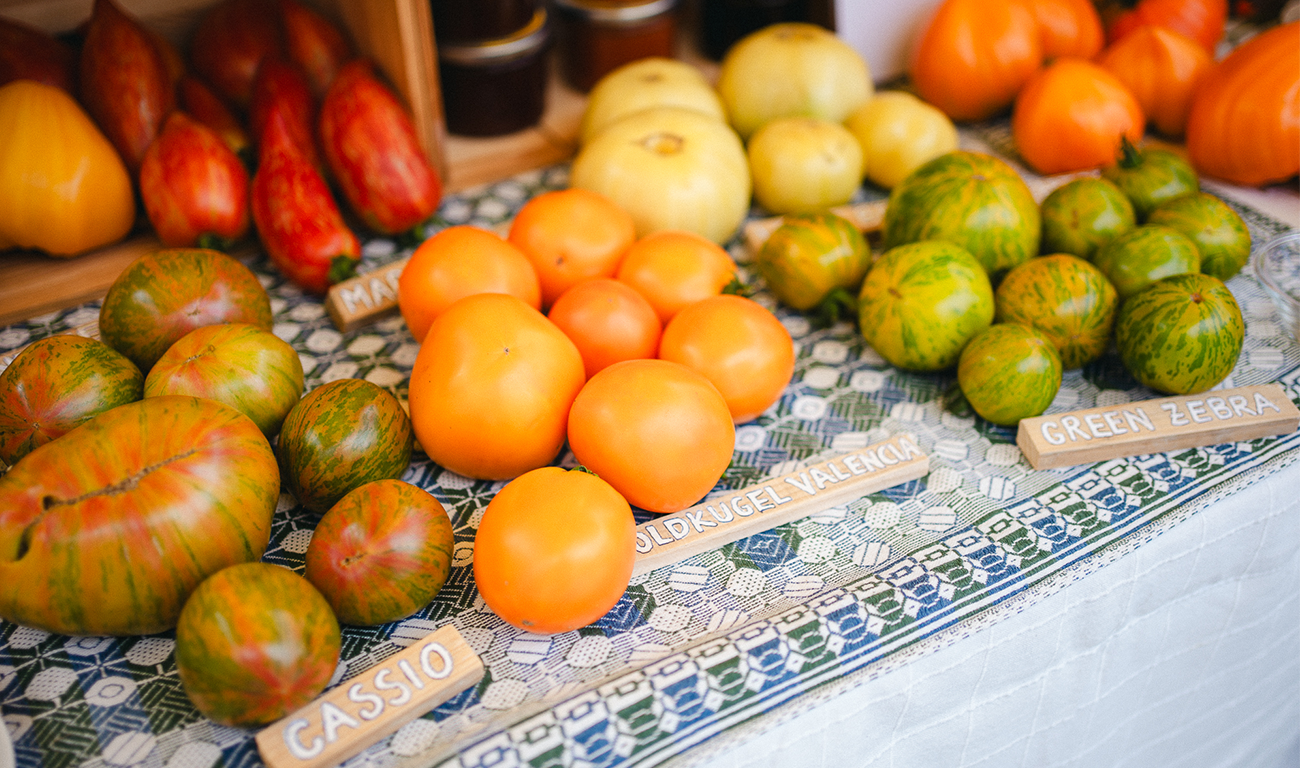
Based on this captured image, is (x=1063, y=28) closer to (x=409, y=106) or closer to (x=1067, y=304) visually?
(x=1067, y=304)

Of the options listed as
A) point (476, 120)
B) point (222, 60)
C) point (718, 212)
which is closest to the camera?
point (718, 212)

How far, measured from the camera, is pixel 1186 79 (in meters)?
1.25

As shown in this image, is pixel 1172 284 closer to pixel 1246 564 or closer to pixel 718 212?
pixel 1246 564

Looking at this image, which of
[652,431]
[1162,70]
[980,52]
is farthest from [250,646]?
[1162,70]

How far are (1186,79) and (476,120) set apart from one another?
1090 mm

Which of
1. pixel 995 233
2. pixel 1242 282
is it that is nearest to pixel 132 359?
pixel 995 233

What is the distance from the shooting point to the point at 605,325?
816 mm

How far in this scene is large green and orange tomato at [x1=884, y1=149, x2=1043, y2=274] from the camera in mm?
944

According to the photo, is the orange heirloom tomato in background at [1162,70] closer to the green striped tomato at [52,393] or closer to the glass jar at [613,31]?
the glass jar at [613,31]

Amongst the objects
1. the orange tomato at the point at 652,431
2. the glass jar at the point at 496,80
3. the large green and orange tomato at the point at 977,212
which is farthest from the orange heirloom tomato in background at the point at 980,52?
the orange tomato at the point at 652,431

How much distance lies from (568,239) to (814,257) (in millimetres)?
289

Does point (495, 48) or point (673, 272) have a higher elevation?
point (495, 48)

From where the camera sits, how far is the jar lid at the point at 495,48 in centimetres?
126

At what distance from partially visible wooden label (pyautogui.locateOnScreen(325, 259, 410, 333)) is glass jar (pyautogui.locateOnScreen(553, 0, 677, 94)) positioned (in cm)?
61
